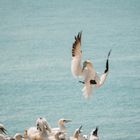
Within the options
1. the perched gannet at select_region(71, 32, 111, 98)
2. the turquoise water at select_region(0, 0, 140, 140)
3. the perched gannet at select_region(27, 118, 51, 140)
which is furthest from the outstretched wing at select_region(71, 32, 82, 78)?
the turquoise water at select_region(0, 0, 140, 140)

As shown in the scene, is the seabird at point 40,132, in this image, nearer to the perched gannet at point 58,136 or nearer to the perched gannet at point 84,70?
the perched gannet at point 58,136

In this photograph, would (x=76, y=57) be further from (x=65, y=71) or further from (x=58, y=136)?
(x=65, y=71)

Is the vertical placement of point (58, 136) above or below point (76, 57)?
below

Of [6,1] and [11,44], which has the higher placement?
[6,1]

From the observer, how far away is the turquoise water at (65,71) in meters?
25.8

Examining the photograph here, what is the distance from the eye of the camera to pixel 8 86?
31.0 m

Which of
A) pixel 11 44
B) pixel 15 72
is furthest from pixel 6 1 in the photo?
pixel 15 72

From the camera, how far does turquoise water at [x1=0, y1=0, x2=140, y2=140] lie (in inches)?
1017

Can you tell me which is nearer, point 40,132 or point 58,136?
point 40,132

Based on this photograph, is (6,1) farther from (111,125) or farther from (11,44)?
(111,125)

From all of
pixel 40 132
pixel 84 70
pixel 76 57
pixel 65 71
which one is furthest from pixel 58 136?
pixel 65 71

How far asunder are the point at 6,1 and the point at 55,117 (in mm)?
41682

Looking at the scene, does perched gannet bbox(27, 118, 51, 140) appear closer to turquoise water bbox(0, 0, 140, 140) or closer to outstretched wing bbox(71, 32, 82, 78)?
outstretched wing bbox(71, 32, 82, 78)

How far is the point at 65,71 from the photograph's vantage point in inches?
1323
